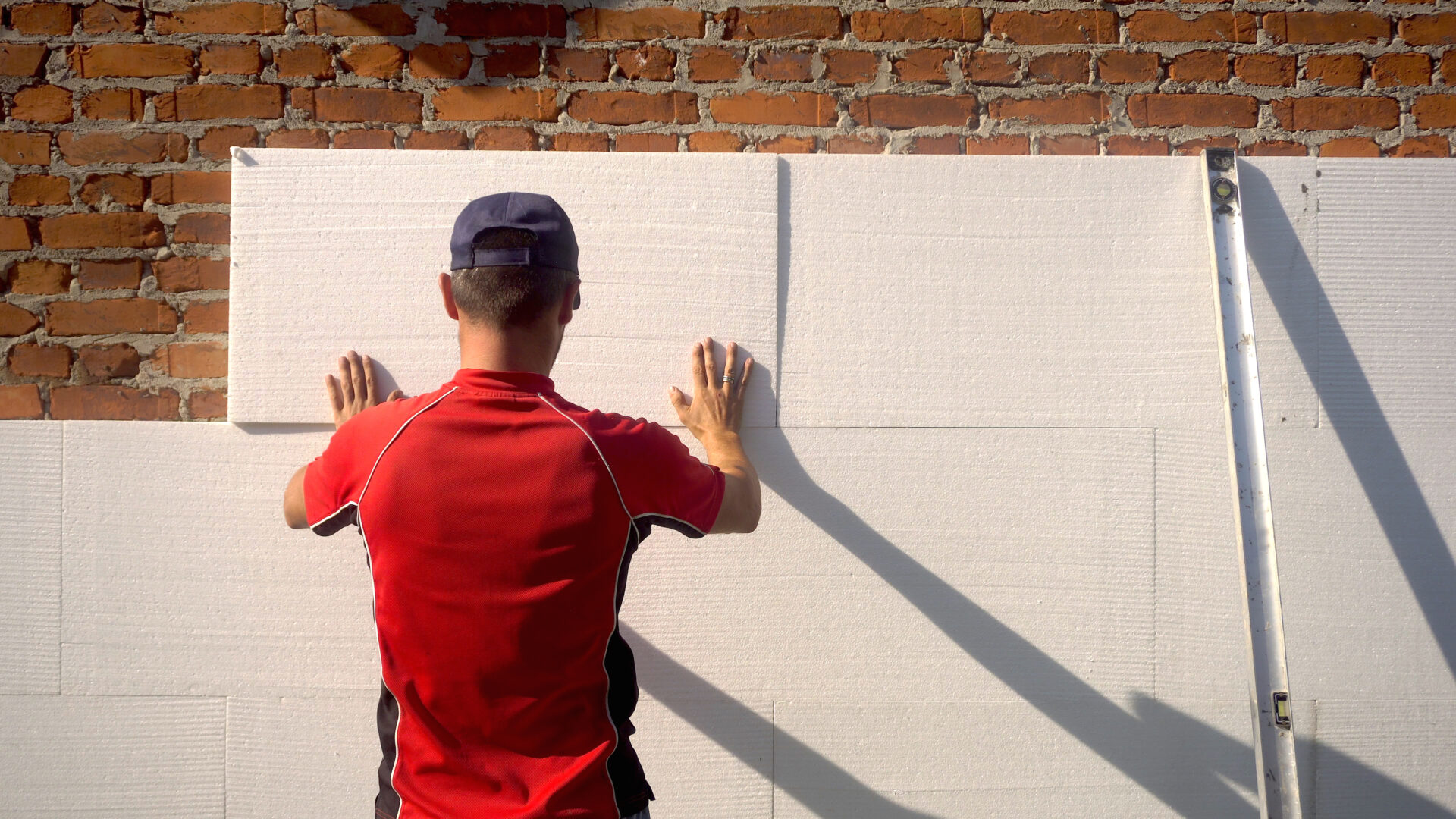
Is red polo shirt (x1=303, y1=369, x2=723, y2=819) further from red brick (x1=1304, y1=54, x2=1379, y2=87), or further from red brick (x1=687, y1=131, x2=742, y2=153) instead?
red brick (x1=1304, y1=54, x2=1379, y2=87)

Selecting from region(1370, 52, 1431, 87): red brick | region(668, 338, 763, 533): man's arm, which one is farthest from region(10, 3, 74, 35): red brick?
region(1370, 52, 1431, 87): red brick

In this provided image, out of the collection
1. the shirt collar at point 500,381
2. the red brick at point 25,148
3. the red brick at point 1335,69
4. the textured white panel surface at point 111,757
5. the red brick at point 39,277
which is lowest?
the textured white panel surface at point 111,757

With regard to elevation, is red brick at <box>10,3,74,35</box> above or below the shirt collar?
above

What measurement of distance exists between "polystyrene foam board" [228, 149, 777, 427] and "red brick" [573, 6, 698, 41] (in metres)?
0.32

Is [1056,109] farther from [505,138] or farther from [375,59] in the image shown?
[375,59]

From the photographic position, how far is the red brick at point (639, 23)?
77.7 inches

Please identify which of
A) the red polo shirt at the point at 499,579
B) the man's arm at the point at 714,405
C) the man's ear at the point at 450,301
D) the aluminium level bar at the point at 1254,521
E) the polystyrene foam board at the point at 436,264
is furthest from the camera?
the polystyrene foam board at the point at 436,264

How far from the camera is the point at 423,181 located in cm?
187

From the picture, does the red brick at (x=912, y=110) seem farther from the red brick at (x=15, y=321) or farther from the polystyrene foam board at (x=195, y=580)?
the red brick at (x=15, y=321)

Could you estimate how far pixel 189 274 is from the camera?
1978 millimetres

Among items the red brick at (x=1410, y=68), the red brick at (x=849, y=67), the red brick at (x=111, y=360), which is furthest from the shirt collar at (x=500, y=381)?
the red brick at (x=1410, y=68)

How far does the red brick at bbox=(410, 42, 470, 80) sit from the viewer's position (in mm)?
1973

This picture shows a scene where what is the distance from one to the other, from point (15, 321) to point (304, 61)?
0.88 meters

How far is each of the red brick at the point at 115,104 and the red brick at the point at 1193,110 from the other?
2240mm
